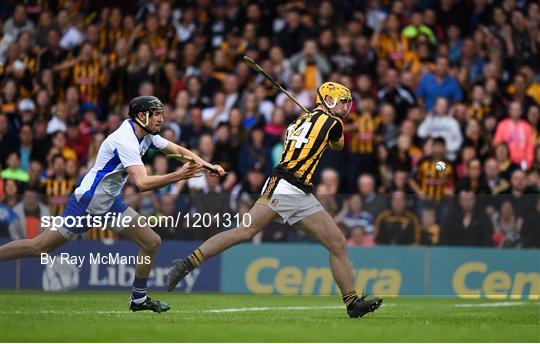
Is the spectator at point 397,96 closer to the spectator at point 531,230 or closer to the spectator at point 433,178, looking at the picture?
the spectator at point 433,178

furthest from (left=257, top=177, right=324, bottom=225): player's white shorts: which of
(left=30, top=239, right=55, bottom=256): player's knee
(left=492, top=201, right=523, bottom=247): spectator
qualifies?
(left=492, top=201, right=523, bottom=247): spectator

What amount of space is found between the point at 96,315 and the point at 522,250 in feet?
22.8

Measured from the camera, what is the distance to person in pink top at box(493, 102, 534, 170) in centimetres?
2058

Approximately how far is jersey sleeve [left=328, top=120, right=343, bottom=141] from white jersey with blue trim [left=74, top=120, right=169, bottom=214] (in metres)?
1.96

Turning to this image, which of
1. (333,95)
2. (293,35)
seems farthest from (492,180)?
(333,95)

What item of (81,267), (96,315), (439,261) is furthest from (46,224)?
(439,261)

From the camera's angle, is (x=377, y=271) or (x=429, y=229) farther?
(x=429, y=229)

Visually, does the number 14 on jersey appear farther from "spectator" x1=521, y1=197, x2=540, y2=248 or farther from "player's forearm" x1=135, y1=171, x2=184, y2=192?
"spectator" x1=521, y1=197, x2=540, y2=248

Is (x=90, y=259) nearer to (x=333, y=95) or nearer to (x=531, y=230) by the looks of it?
(x=333, y=95)

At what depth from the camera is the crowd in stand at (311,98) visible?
59.6 feet

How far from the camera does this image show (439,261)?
58.9 ft

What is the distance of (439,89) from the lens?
21672mm

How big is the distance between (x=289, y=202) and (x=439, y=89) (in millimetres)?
8880

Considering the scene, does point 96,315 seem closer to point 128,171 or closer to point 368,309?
point 128,171
